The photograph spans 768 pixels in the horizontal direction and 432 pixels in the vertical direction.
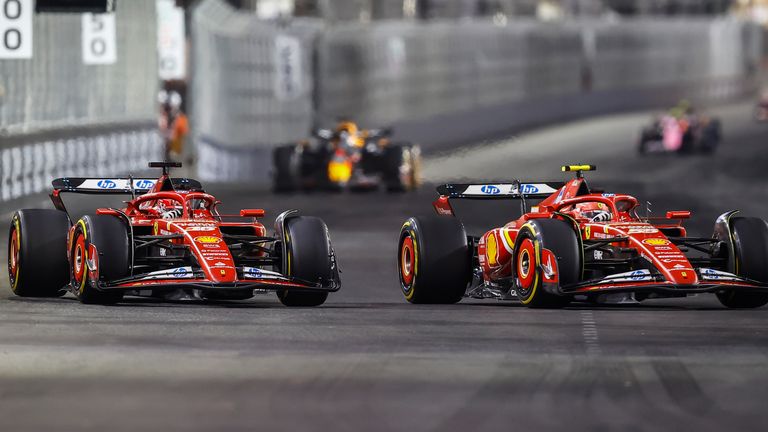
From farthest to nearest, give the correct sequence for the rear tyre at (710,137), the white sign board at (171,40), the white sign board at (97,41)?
the rear tyre at (710,137) < the white sign board at (171,40) < the white sign board at (97,41)

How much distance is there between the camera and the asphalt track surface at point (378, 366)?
32.8ft

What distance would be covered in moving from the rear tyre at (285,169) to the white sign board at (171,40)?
12688 mm

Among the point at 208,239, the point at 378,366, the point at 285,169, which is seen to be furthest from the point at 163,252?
the point at 285,169

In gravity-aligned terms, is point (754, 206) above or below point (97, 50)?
below

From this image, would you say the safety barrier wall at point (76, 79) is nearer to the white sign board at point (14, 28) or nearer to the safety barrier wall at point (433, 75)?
the white sign board at point (14, 28)

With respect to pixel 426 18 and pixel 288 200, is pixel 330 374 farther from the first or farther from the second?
pixel 426 18

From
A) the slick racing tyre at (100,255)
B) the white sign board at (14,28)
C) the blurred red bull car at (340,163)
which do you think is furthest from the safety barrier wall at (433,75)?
the slick racing tyre at (100,255)

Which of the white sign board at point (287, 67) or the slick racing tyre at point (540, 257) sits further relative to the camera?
the white sign board at point (287, 67)

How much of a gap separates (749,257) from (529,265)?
1.86 metres

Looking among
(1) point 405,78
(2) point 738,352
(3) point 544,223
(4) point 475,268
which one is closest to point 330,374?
(2) point 738,352

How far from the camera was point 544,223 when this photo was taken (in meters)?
15.5

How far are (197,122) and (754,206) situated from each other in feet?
54.2

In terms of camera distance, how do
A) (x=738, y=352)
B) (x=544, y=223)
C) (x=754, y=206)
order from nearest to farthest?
1. (x=738, y=352)
2. (x=544, y=223)
3. (x=754, y=206)

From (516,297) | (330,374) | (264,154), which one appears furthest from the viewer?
(264,154)
